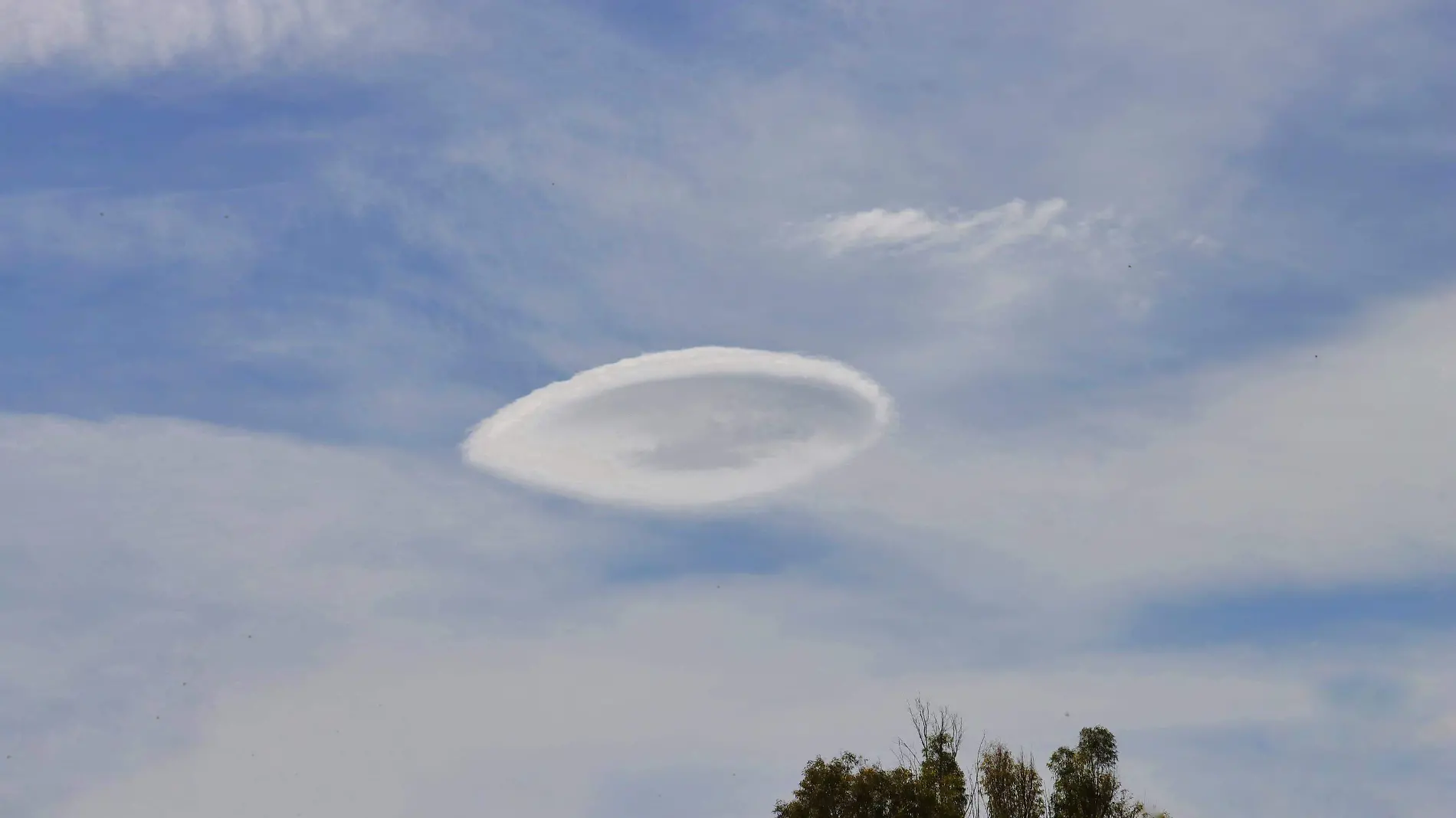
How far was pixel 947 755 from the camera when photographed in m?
71.4

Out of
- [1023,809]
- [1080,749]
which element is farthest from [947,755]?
[1080,749]

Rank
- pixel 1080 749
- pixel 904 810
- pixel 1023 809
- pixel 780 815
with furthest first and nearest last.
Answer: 1. pixel 1080 749
2. pixel 1023 809
3. pixel 780 815
4. pixel 904 810

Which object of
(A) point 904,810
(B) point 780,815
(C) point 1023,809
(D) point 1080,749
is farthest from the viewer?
(D) point 1080,749

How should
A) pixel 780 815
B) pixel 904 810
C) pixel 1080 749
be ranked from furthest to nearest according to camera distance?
pixel 1080 749
pixel 780 815
pixel 904 810

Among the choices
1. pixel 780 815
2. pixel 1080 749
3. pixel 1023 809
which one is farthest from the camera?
pixel 1080 749

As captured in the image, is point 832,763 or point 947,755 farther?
point 947,755

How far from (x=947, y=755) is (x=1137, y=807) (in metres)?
12.6

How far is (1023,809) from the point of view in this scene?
71125mm

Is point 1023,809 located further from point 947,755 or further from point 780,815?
point 780,815

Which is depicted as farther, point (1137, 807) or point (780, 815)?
point (1137, 807)

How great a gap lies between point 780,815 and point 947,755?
15383mm

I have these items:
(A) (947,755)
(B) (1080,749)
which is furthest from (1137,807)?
(A) (947,755)

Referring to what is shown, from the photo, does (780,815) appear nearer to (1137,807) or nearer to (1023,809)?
(1023,809)

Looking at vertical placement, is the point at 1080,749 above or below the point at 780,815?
above
